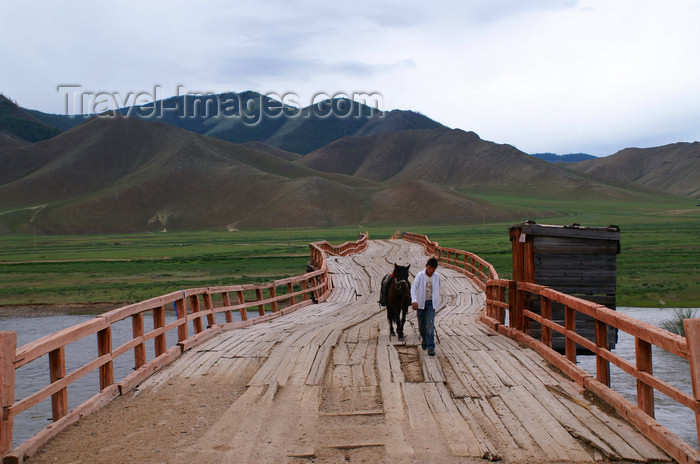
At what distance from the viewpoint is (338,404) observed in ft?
22.8

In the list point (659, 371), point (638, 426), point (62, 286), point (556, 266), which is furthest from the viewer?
point (62, 286)

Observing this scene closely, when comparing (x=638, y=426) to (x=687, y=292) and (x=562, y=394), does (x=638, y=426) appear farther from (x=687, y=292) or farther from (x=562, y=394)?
(x=687, y=292)

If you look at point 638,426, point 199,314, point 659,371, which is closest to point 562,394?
point 638,426

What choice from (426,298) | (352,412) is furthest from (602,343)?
(426,298)

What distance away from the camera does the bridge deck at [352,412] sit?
5516mm

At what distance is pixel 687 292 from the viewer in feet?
102

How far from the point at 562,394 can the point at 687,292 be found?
27.4 m

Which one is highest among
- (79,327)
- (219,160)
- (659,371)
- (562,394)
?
(219,160)

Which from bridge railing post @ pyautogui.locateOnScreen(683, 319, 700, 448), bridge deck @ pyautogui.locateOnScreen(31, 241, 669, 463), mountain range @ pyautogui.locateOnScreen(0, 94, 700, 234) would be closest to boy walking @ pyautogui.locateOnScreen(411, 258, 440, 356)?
bridge deck @ pyautogui.locateOnScreen(31, 241, 669, 463)

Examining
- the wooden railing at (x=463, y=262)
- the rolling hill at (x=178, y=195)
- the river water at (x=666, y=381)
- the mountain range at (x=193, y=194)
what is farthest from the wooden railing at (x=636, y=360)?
the rolling hill at (x=178, y=195)

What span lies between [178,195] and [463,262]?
143 meters

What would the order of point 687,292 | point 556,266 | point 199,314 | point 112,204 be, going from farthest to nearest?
point 112,204
point 687,292
point 556,266
point 199,314

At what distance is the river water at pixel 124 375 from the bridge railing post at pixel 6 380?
24.9 feet

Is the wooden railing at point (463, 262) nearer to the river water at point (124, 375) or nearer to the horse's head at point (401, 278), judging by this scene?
the river water at point (124, 375)
